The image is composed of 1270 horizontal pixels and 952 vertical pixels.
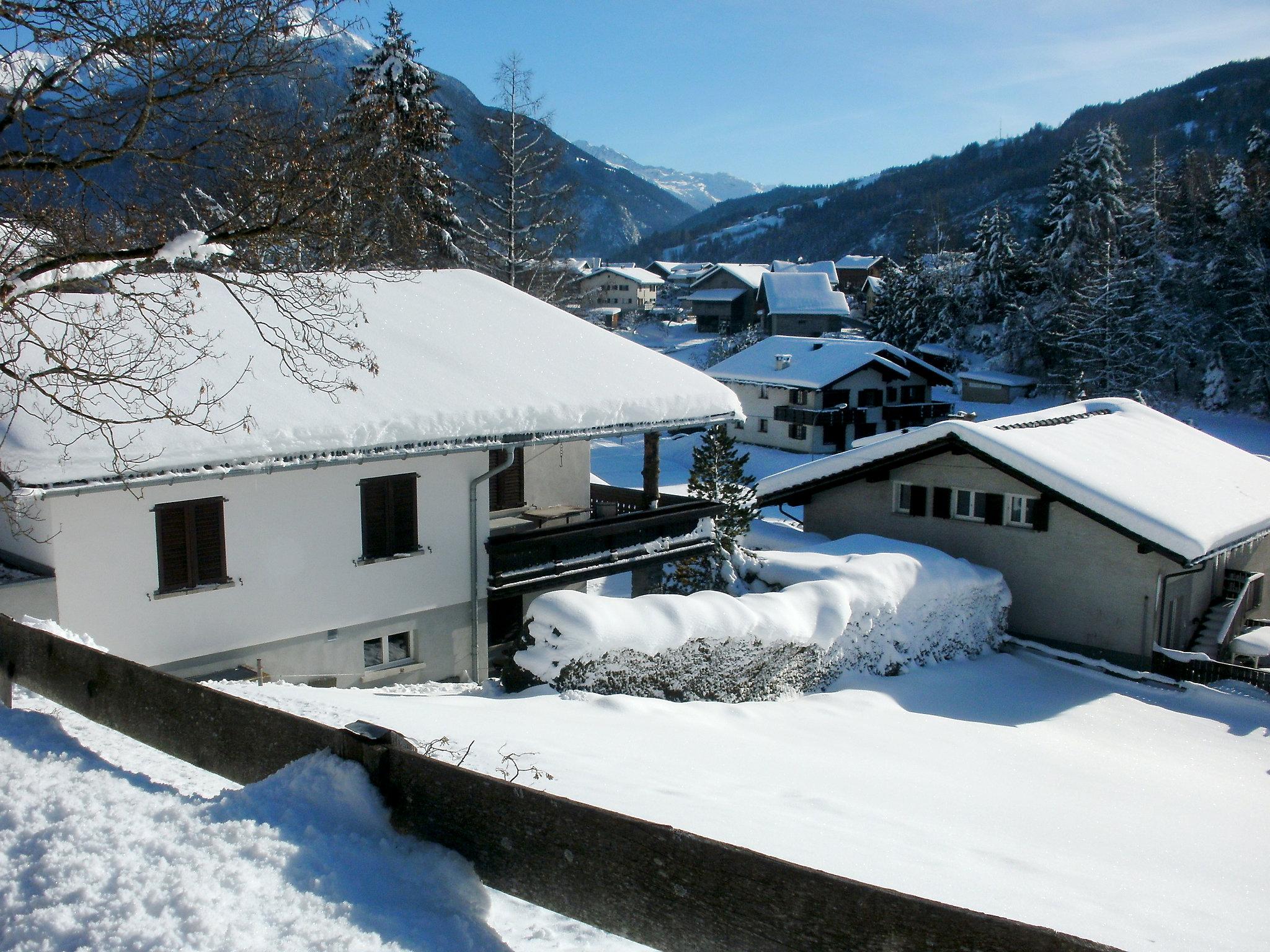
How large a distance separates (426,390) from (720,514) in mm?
7283

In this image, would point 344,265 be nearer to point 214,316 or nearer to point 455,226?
point 214,316

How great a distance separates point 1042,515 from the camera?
2017 cm

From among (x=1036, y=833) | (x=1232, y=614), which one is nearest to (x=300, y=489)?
(x=1036, y=833)

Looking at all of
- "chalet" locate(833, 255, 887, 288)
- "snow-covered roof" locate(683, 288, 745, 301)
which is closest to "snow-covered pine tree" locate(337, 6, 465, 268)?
"snow-covered roof" locate(683, 288, 745, 301)

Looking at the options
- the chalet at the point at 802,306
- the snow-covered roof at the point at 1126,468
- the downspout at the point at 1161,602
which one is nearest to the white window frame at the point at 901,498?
the snow-covered roof at the point at 1126,468

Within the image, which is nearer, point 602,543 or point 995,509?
point 602,543

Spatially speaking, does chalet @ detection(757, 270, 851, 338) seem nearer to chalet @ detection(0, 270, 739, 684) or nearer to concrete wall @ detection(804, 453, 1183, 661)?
concrete wall @ detection(804, 453, 1183, 661)

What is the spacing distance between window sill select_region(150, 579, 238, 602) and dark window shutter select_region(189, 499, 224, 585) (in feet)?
0.18

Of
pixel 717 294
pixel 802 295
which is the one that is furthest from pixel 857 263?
pixel 802 295

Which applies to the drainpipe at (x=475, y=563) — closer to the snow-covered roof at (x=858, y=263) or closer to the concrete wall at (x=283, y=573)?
the concrete wall at (x=283, y=573)

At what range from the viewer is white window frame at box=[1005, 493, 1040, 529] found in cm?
2044

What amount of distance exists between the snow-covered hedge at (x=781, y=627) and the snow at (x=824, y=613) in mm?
22

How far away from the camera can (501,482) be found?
16938mm

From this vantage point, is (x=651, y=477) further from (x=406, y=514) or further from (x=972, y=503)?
(x=972, y=503)
